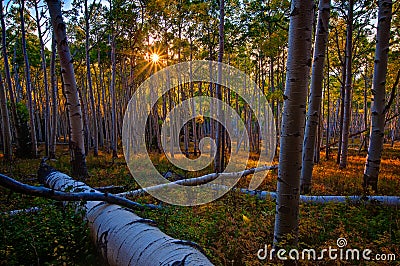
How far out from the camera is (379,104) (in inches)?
Result: 264

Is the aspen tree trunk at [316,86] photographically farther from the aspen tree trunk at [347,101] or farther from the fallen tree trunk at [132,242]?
the aspen tree trunk at [347,101]

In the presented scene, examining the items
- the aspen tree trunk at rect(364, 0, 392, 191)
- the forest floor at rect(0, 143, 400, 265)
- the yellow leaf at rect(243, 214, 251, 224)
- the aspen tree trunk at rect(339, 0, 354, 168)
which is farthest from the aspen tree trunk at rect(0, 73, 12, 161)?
the aspen tree trunk at rect(339, 0, 354, 168)

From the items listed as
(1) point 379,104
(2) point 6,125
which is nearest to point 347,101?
(1) point 379,104

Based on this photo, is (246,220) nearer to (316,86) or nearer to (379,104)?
(316,86)

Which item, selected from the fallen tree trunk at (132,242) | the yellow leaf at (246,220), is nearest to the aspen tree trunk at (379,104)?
the yellow leaf at (246,220)

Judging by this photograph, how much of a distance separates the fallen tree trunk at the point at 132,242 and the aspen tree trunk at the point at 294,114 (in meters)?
1.21

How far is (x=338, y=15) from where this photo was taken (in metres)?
13.8

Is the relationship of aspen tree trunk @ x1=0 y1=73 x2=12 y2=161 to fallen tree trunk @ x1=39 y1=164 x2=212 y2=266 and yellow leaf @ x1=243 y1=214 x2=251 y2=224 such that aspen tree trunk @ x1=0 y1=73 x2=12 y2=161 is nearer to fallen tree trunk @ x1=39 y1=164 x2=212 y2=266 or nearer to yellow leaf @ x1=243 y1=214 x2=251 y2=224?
fallen tree trunk @ x1=39 y1=164 x2=212 y2=266

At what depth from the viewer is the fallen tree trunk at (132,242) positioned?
2.46 meters

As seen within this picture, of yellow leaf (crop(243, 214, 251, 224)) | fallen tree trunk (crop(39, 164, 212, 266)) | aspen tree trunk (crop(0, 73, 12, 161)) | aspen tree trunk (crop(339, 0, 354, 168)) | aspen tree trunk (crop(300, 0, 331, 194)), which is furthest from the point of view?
aspen tree trunk (crop(0, 73, 12, 161))

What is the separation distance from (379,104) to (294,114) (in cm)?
475

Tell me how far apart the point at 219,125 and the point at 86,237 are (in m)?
6.97

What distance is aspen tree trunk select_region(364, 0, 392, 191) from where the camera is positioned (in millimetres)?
6613

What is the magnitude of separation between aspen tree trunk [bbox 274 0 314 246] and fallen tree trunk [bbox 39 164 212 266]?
A: 1.21 meters
